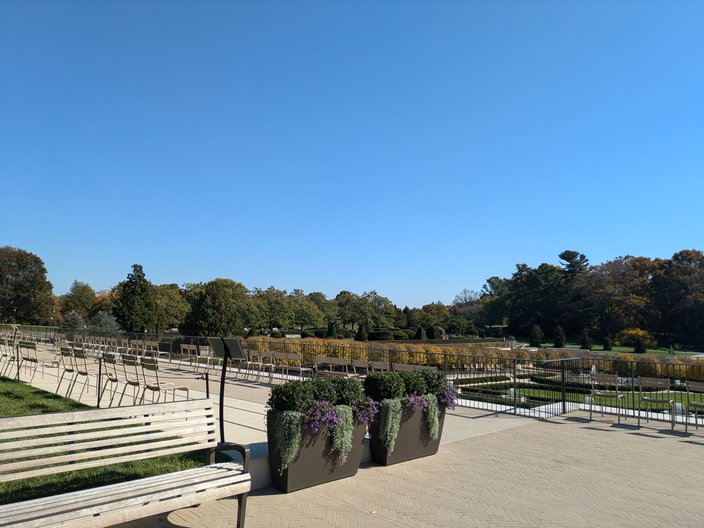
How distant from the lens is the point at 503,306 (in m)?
77.2

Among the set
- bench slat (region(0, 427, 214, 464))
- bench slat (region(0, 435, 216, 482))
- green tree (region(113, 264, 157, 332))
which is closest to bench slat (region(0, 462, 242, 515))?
bench slat (region(0, 435, 216, 482))

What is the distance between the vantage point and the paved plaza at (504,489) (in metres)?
5.17

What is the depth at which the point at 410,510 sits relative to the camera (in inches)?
213

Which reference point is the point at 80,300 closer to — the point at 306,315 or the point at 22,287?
the point at 22,287

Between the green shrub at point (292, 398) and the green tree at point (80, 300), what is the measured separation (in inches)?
3222

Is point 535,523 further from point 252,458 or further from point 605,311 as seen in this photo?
point 605,311

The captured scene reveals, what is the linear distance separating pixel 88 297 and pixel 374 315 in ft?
155

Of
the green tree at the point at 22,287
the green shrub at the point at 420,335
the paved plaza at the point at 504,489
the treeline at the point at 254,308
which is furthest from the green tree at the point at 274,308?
the paved plaza at the point at 504,489

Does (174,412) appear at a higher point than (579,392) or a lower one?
higher

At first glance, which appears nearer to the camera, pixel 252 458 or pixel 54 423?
pixel 54 423

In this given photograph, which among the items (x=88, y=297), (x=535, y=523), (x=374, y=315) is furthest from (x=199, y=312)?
(x=88, y=297)

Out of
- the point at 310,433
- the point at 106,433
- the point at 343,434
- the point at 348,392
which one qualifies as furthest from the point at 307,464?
the point at 106,433

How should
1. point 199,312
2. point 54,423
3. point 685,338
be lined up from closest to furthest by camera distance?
point 54,423 → point 199,312 → point 685,338

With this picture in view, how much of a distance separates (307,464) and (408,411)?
1.86 m
